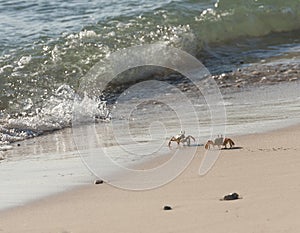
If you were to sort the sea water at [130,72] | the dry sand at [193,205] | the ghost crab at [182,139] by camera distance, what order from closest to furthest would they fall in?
1. the dry sand at [193,205]
2. the ghost crab at [182,139]
3. the sea water at [130,72]

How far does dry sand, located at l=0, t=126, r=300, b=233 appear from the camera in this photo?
349 cm

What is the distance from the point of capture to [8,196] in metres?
4.35

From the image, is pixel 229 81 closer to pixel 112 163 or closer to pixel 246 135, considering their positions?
pixel 246 135

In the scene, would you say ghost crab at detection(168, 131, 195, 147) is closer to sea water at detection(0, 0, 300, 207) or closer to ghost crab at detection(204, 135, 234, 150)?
sea water at detection(0, 0, 300, 207)

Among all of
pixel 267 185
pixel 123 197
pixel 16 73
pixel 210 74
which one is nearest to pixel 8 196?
pixel 123 197

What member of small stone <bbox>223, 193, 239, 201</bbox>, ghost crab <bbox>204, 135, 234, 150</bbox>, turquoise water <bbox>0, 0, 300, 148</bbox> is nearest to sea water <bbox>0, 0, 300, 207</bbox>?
turquoise water <bbox>0, 0, 300, 148</bbox>

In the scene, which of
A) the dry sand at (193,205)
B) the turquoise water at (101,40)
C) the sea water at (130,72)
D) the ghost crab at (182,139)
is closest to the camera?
the dry sand at (193,205)

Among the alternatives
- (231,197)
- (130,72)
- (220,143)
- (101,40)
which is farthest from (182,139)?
(101,40)

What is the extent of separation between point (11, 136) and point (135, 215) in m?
2.84

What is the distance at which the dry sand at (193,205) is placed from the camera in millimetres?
3492

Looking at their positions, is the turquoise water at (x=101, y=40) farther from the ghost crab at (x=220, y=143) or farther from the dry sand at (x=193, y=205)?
the dry sand at (x=193, y=205)


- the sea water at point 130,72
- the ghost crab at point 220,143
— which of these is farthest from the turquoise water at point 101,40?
the ghost crab at point 220,143

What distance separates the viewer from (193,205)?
3807mm

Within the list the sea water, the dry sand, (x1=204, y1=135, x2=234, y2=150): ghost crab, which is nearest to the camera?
the dry sand
